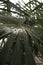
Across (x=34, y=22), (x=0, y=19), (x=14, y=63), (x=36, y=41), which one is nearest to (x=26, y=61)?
(x=14, y=63)

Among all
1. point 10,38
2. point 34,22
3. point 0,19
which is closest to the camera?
point 10,38

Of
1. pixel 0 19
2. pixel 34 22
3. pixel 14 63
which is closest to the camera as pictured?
pixel 14 63

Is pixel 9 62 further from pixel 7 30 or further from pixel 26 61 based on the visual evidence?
pixel 7 30

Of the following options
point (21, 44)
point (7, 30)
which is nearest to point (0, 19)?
point (7, 30)

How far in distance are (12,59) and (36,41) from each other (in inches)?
6.6

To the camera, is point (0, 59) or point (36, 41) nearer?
point (0, 59)

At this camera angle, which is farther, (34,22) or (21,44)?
(34,22)

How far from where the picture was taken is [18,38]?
2.00ft

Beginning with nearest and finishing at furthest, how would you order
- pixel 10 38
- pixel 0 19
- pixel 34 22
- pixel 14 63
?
pixel 14 63, pixel 10 38, pixel 0 19, pixel 34 22

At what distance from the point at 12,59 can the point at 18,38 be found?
12 centimetres

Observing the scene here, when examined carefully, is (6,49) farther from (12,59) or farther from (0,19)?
(0,19)

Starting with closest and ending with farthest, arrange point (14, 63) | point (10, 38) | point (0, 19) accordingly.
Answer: point (14, 63)
point (10, 38)
point (0, 19)

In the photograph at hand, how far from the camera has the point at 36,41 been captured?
642mm

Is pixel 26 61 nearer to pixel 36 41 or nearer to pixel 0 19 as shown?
pixel 36 41
